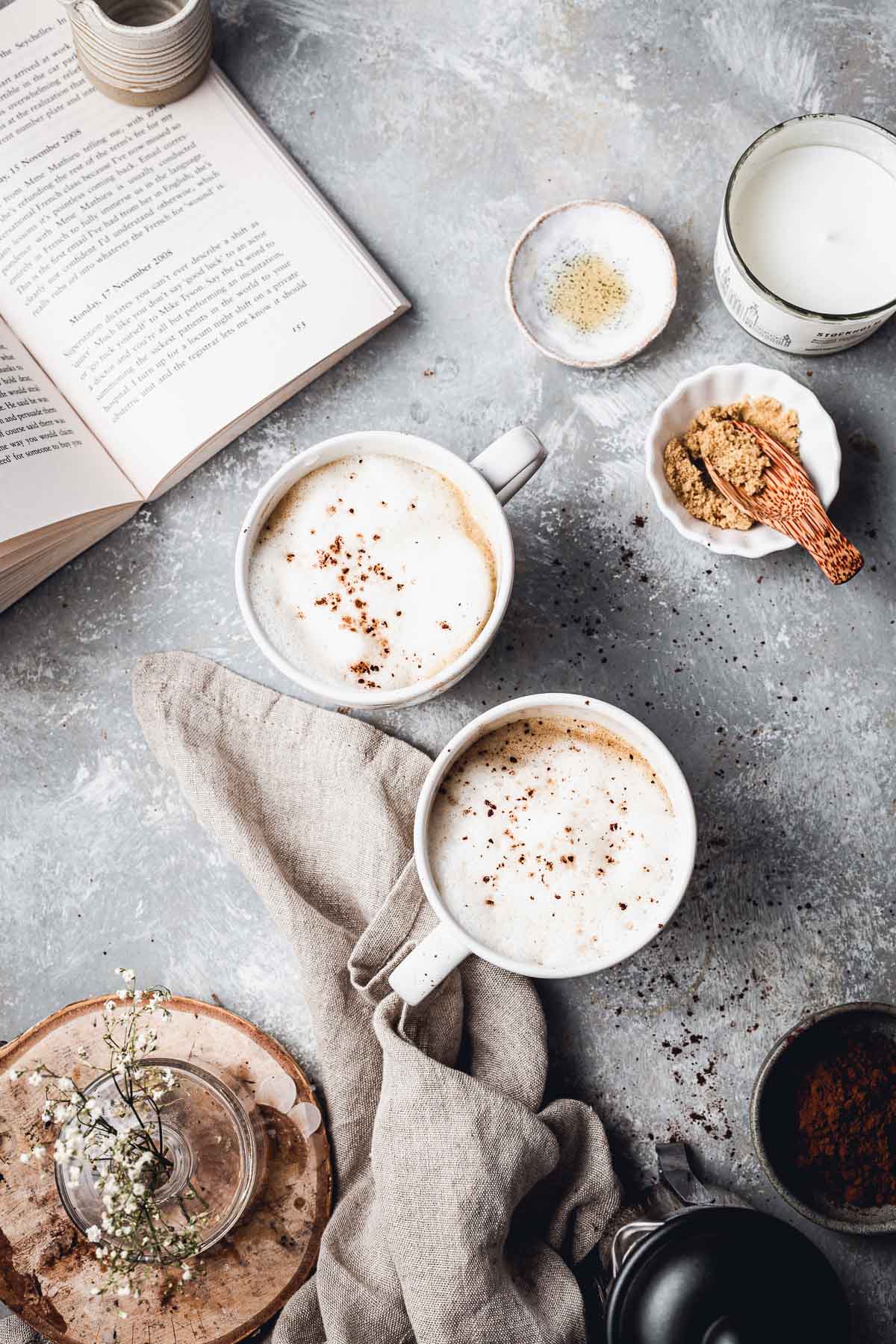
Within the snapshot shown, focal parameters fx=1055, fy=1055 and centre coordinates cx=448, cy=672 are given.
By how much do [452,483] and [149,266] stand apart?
1.53 ft

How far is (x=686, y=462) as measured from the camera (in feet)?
3.73

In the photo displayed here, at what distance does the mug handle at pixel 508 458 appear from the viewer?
100 centimetres

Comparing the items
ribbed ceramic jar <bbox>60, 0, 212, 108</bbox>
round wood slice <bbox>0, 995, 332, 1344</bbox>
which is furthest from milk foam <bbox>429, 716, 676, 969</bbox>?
ribbed ceramic jar <bbox>60, 0, 212, 108</bbox>

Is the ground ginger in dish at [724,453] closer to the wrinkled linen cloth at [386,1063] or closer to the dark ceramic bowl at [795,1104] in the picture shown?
the wrinkled linen cloth at [386,1063]

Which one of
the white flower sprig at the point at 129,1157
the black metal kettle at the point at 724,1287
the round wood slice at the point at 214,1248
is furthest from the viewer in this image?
the round wood slice at the point at 214,1248

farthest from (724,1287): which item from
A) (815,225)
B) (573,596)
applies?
(815,225)

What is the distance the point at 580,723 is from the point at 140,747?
55 cm

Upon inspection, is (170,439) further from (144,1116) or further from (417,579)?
(144,1116)

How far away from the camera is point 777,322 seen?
1.12 metres

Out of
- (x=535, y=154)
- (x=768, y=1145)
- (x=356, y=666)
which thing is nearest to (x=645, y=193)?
(x=535, y=154)

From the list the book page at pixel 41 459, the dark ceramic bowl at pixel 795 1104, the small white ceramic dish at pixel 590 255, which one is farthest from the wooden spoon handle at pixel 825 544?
the book page at pixel 41 459

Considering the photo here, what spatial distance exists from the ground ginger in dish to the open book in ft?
1.22

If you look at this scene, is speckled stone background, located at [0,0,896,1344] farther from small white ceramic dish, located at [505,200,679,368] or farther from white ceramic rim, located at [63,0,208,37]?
white ceramic rim, located at [63,0,208,37]

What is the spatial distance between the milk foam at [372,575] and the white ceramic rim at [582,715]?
79 mm
